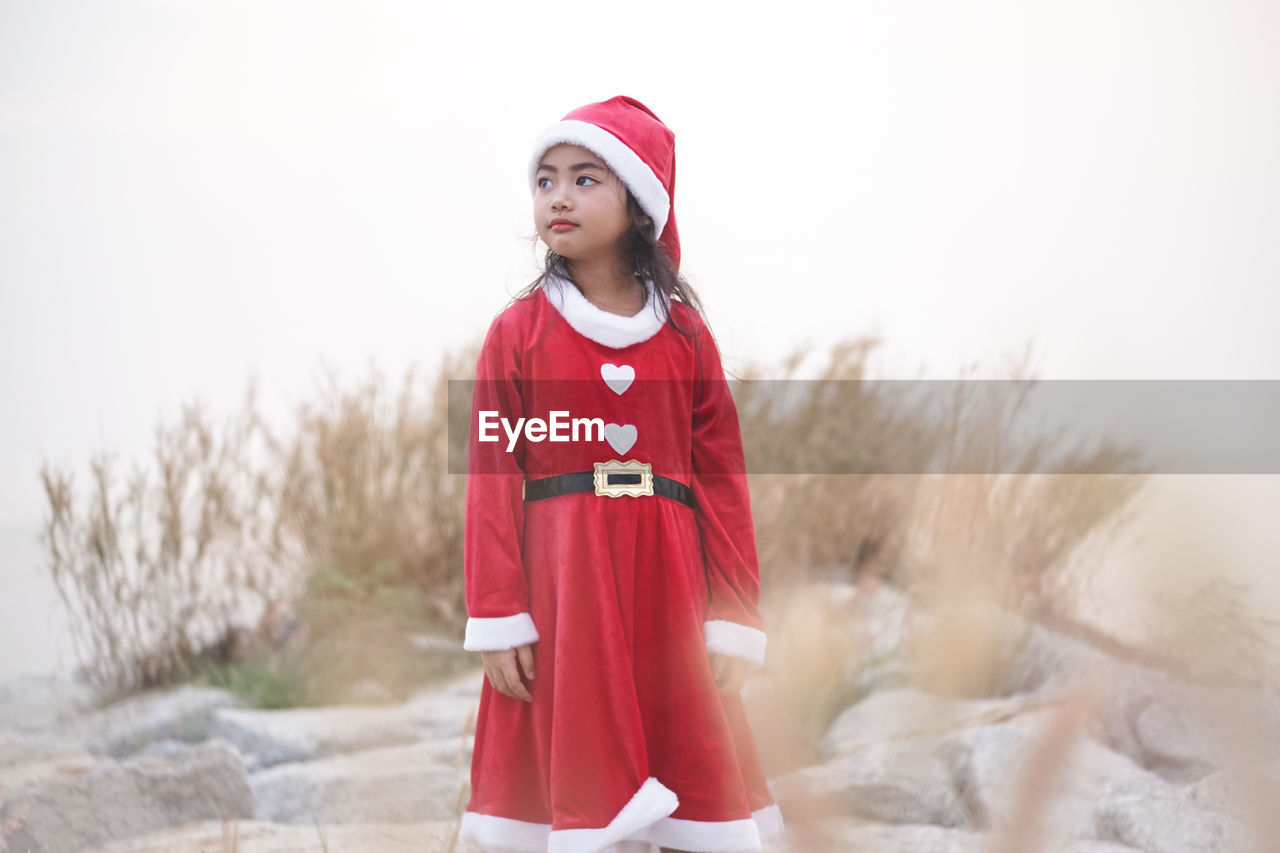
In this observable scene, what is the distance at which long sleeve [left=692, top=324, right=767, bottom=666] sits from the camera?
1406 millimetres

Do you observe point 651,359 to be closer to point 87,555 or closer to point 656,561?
point 656,561

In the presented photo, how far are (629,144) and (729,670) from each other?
68 cm

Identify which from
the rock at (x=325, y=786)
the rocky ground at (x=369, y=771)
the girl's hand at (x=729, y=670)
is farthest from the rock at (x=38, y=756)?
the girl's hand at (x=729, y=670)

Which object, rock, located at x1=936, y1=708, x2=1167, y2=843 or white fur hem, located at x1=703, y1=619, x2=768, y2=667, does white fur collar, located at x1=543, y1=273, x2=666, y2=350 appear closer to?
white fur hem, located at x1=703, y1=619, x2=768, y2=667

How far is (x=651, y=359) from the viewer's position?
4.65 ft

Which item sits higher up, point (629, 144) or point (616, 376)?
point (629, 144)

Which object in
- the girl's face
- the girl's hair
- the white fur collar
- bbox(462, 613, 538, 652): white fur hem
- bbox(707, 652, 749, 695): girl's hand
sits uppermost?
the girl's face

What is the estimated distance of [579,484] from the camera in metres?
1.36

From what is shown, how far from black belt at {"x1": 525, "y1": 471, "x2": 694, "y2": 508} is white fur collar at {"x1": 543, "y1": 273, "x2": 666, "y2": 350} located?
0.55 feet

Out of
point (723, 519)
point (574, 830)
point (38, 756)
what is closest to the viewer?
point (574, 830)

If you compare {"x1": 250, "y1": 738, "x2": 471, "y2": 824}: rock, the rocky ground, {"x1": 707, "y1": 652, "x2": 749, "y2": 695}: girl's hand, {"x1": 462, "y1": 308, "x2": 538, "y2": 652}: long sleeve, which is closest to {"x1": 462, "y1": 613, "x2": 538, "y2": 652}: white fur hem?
{"x1": 462, "y1": 308, "x2": 538, "y2": 652}: long sleeve

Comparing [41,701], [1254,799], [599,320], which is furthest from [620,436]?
[41,701]

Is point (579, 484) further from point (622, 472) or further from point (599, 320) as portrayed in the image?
point (599, 320)

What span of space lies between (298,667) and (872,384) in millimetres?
1829
